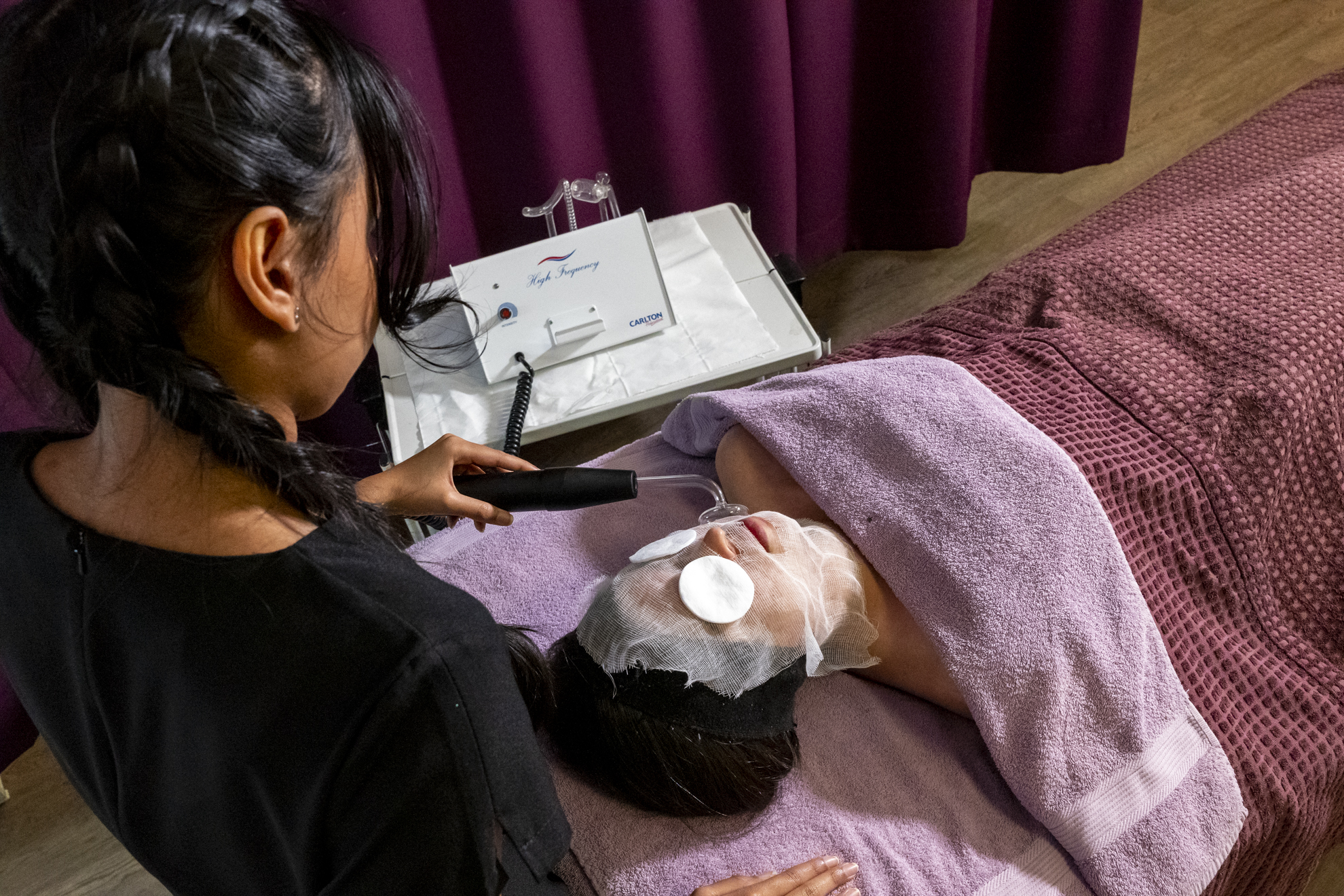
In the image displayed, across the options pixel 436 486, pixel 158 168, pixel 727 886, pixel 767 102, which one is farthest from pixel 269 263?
pixel 767 102

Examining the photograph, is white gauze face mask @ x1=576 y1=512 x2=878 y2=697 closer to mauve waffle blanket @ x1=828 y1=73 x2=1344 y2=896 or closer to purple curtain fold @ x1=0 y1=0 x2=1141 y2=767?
mauve waffle blanket @ x1=828 y1=73 x2=1344 y2=896

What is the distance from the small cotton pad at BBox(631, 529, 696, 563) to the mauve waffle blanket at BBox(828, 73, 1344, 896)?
46 cm

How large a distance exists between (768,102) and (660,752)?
4.36ft

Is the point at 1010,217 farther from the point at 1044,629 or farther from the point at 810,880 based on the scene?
the point at 810,880

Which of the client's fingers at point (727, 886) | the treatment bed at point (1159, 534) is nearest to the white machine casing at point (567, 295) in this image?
the treatment bed at point (1159, 534)

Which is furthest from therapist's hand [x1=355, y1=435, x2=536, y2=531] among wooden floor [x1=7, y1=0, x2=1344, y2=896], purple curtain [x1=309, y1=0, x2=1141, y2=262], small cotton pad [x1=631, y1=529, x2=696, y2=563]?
wooden floor [x1=7, y1=0, x2=1344, y2=896]

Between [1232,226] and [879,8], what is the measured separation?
949 mm

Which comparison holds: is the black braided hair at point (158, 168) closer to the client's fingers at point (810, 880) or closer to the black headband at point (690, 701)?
the black headband at point (690, 701)

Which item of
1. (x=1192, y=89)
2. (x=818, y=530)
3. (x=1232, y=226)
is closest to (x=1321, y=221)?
(x=1232, y=226)

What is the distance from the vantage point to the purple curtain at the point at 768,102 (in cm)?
156

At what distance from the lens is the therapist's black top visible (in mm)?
559

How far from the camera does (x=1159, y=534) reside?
104 centimetres

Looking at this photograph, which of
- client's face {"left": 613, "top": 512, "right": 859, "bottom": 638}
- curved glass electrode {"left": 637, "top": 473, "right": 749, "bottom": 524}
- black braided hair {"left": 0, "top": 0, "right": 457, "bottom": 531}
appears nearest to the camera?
black braided hair {"left": 0, "top": 0, "right": 457, "bottom": 531}

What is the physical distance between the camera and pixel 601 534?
4.17 ft
